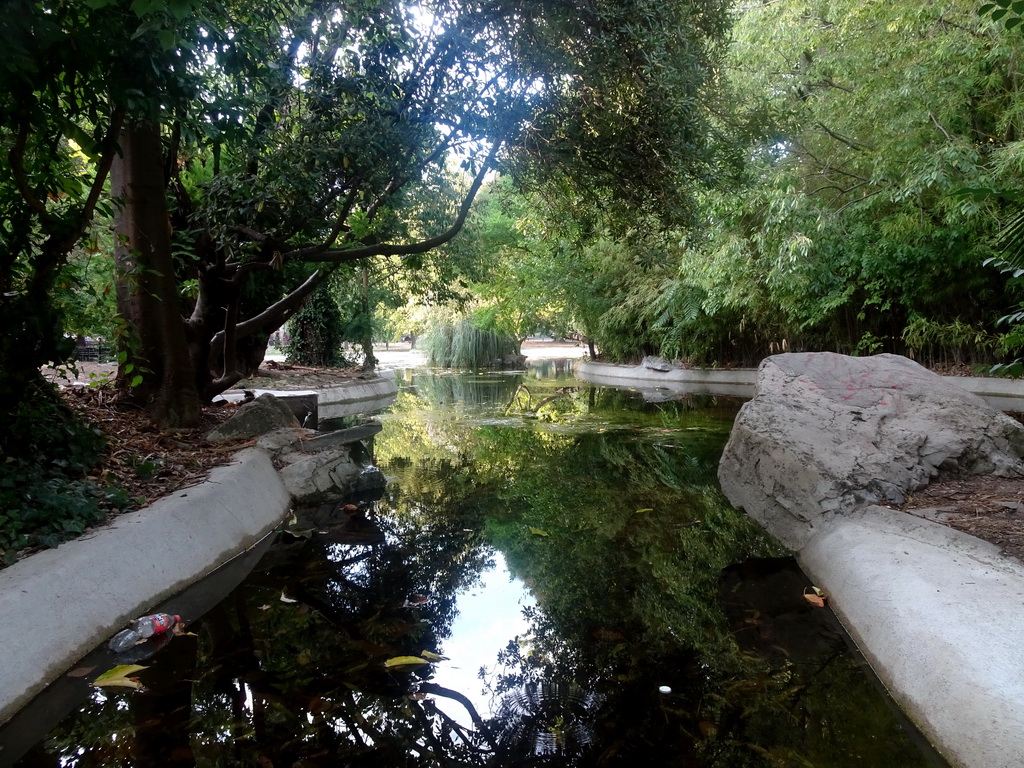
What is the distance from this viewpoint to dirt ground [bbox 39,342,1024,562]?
4.59 metres

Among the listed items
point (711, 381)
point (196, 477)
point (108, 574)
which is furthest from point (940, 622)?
point (711, 381)

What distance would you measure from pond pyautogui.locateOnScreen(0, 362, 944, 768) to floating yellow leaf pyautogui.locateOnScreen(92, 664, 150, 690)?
30 millimetres

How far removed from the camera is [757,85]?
13289mm

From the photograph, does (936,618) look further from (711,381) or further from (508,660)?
(711,381)

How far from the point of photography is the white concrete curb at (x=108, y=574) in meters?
3.16

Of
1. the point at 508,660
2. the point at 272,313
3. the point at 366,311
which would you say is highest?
the point at 272,313

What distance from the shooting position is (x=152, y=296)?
23.1ft

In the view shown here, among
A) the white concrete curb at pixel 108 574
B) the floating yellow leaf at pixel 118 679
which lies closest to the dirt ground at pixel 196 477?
the white concrete curb at pixel 108 574

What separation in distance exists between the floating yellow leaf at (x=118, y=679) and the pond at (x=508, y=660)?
0.10ft

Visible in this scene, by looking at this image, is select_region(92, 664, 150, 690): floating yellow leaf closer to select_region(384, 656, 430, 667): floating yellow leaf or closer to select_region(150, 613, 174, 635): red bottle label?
select_region(150, 613, 174, 635): red bottle label

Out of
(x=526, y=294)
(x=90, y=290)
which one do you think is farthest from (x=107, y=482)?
(x=526, y=294)

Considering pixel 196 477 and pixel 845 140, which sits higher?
pixel 845 140

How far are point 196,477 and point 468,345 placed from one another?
2671 cm

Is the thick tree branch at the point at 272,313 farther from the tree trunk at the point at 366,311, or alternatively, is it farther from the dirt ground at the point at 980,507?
the tree trunk at the point at 366,311
